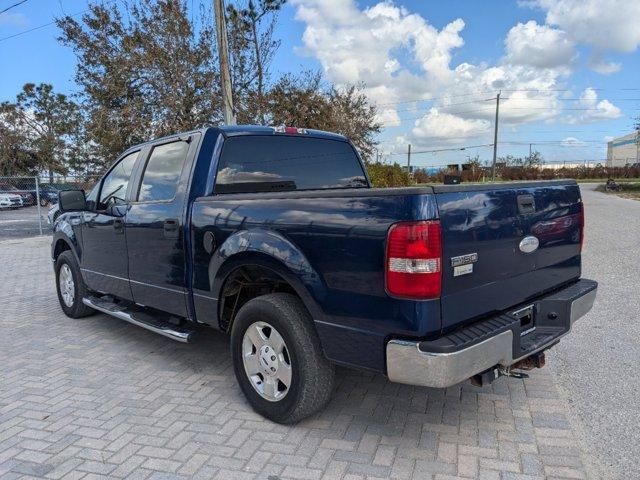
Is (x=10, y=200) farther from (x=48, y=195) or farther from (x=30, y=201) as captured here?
(x=48, y=195)

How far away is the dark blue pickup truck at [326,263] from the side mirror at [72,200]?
488 millimetres

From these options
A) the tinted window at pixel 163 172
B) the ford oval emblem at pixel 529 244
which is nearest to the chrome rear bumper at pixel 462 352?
the ford oval emblem at pixel 529 244

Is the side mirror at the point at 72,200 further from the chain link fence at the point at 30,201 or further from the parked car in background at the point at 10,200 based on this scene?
the parked car in background at the point at 10,200

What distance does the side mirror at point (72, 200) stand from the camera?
199 inches

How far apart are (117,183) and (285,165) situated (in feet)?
6.16

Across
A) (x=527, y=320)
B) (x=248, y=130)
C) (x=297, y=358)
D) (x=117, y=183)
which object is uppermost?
(x=248, y=130)

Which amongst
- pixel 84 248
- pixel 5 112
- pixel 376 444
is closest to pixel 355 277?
pixel 376 444

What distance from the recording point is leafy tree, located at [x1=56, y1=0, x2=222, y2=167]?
1389 centimetres

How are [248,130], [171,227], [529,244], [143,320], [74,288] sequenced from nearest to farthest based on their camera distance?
[529,244] → [171,227] → [248,130] → [143,320] → [74,288]

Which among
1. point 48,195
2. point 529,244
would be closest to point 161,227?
point 529,244

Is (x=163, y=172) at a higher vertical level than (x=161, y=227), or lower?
higher

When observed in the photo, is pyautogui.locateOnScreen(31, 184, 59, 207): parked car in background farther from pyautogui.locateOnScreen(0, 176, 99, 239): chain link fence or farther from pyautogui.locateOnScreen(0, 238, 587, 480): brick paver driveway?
pyautogui.locateOnScreen(0, 238, 587, 480): brick paver driveway

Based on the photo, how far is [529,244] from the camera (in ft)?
10.3

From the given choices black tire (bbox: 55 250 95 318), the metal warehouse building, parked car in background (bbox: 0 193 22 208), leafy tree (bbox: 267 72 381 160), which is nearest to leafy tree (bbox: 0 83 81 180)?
parked car in background (bbox: 0 193 22 208)
